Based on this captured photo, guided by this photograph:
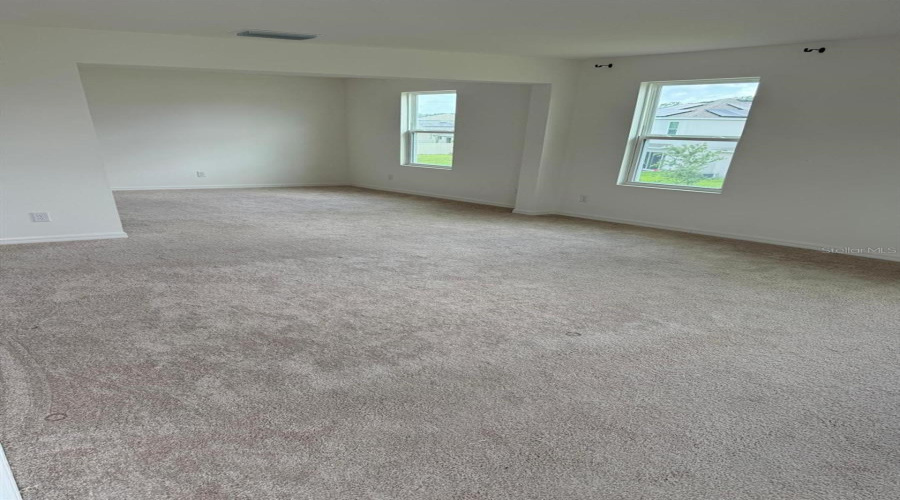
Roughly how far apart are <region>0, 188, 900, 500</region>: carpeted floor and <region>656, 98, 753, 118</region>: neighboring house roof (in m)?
1.94

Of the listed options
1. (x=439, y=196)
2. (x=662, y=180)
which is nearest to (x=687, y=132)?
(x=662, y=180)

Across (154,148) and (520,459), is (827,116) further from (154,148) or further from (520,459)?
(154,148)

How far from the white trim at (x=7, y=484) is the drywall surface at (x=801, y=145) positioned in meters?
6.03

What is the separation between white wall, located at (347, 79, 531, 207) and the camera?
6510 millimetres

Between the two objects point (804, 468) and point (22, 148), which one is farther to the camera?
point (22, 148)

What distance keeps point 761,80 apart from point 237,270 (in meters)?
5.62

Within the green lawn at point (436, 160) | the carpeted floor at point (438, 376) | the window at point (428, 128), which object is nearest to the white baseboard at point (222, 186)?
the window at point (428, 128)

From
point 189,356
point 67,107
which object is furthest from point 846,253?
point 67,107

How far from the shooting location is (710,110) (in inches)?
196

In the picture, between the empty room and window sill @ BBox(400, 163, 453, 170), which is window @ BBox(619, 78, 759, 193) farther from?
window sill @ BBox(400, 163, 453, 170)

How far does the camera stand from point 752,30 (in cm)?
349

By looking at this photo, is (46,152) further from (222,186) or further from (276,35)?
(222,186)

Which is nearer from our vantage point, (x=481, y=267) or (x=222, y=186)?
(x=481, y=267)

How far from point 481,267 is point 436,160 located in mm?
4247
